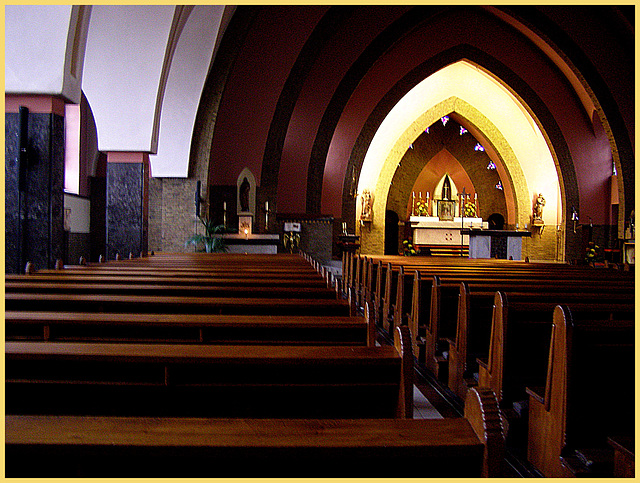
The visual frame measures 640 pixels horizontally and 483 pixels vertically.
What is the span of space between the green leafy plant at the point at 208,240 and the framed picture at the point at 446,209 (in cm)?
1059

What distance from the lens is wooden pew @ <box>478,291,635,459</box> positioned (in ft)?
7.70

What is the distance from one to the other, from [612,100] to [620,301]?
36.7 ft

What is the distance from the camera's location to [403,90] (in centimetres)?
1480

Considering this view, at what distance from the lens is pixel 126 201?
9.05 m

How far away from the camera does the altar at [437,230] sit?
60.4 feet

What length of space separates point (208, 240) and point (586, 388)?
9.04m

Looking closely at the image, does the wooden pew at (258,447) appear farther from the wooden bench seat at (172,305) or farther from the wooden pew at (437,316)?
the wooden pew at (437,316)

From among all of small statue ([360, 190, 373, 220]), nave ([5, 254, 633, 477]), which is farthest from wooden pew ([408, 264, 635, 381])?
small statue ([360, 190, 373, 220])

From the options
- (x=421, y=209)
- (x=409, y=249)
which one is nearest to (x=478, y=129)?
(x=421, y=209)

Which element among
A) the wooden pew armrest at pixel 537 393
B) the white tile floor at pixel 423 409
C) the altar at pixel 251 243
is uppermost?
the altar at pixel 251 243

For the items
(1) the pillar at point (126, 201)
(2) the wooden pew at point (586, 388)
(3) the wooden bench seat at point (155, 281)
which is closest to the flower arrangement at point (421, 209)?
(1) the pillar at point (126, 201)

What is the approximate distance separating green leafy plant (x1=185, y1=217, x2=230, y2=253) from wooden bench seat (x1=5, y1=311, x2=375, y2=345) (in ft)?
26.0

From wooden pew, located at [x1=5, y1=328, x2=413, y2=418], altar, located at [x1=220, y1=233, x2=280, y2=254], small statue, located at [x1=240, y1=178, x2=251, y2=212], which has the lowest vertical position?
wooden pew, located at [x1=5, y1=328, x2=413, y2=418]

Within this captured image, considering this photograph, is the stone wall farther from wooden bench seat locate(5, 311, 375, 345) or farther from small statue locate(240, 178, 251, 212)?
wooden bench seat locate(5, 311, 375, 345)
